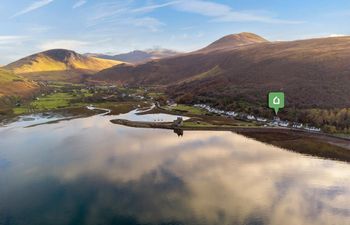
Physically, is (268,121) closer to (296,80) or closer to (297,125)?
(297,125)

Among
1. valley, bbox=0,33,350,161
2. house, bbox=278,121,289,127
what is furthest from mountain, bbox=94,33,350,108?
house, bbox=278,121,289,127

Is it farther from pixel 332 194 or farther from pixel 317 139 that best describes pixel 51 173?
pixel 317 139

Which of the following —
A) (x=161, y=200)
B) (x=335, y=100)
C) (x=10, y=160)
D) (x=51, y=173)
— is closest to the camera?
(x=161, y=200)

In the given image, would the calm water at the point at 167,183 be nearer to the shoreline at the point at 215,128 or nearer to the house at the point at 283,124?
the shoreline at the point at 215,128

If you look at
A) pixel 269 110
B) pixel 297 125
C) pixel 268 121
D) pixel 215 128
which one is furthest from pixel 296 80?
pixel 215 128

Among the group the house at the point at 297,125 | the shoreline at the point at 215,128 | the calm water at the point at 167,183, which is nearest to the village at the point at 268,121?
the house at the point at 297,125

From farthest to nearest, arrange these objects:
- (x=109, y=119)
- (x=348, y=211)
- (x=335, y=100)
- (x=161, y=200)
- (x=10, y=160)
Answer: (x=109, y=119) < (x=335, y=100) < (x=10, y=160) < (x=161, y=200) < (x=348, y=211)

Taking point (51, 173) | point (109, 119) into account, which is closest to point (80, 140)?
point (51, 173)

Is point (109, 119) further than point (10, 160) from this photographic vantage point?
Answer: Yes
